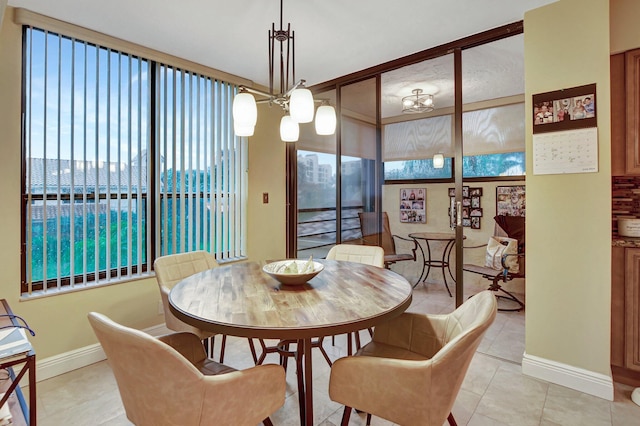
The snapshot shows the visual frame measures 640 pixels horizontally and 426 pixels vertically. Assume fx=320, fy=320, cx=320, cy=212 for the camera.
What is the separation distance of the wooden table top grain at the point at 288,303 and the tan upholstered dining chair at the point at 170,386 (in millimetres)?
175

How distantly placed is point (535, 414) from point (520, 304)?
2153 millimetres

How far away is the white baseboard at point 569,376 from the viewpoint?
198 cm

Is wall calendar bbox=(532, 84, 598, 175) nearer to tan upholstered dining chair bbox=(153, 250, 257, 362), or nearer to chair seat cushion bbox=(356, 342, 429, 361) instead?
chair seat cushion bbox=(356, 342, 429, 361)

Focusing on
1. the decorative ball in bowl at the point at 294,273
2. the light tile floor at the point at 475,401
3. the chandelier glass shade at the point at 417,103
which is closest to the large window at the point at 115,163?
the light tile floor at the point at 475,401

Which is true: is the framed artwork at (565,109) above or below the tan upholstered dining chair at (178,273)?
above

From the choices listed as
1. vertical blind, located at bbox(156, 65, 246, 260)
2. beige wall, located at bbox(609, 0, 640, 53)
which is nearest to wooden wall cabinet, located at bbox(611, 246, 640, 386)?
beige wall, located at bbox(609, 0, 640, 53)

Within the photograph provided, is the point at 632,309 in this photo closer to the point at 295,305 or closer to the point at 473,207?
the point at 473,207

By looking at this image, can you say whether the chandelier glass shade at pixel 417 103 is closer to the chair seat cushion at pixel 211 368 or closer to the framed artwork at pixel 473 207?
the framed artwork at pixel 473 207

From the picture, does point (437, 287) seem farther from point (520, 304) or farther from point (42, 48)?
point (42, 48)

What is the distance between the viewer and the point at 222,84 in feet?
10.9

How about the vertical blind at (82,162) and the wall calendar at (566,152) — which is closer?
the wall calendar at (566,152)

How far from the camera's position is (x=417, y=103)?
324 centimetres

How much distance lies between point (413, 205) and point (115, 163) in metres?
2.86

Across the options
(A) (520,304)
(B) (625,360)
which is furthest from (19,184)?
(A) (520,304)
